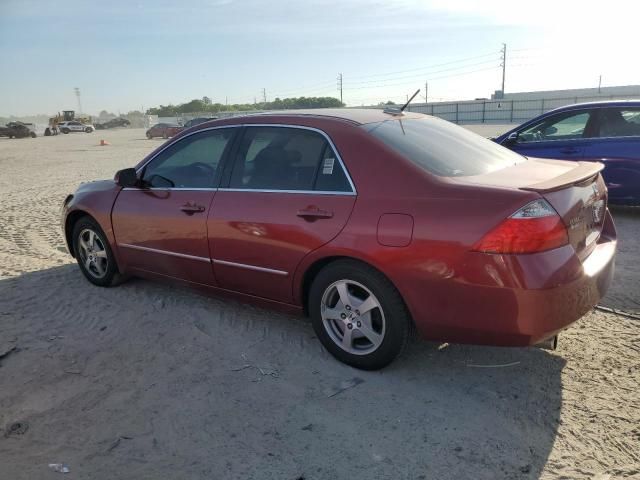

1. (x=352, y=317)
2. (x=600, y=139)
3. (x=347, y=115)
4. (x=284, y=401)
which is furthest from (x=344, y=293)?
(x=600, y=139)

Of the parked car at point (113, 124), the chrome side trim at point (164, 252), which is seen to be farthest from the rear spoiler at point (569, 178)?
the parked car at point (113, 124)

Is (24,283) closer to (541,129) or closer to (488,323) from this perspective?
(488,323)

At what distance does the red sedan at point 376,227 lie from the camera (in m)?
2.65

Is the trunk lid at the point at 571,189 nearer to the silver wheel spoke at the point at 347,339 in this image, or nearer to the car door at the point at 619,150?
the silver wheel spoke at the point at 347,339

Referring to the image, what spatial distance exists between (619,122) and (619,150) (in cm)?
41

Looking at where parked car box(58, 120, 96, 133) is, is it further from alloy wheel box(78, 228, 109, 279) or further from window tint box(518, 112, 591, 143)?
window tint box(518, 112, 591, 143)

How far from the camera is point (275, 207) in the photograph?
3.43m

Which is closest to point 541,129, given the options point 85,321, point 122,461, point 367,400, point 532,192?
point 532,192

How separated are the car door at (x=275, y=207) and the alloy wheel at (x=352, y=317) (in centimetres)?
31

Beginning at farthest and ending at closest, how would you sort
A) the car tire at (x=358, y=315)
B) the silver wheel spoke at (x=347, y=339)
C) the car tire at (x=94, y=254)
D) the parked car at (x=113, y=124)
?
the parked car at (x=113, y=124), the car tire at (x=94, y=254), the silver wheel spoke at (x=347, y=339), the car tire at (x=358, y=315)

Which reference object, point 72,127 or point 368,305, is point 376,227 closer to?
point 368,305

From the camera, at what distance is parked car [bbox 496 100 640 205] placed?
6.60 meters

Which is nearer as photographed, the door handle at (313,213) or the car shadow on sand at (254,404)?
the car shadow on sand at (254,404)

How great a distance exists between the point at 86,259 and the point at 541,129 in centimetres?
634
